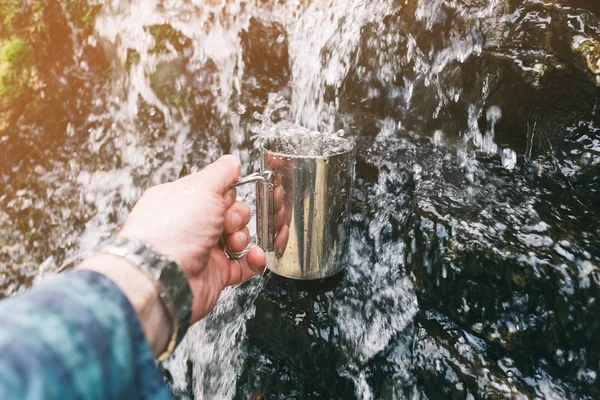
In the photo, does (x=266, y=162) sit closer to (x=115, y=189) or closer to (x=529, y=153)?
(x=529, y=153)

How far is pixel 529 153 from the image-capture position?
2447 millimetres

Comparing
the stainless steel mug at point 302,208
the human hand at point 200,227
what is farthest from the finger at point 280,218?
the human hand at point 200,227

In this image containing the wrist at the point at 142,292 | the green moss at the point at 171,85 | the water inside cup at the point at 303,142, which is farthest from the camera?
the green moss at the point at 171,85

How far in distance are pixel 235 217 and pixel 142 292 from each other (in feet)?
2.33

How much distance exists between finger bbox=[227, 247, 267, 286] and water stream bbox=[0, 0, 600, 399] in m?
0.24

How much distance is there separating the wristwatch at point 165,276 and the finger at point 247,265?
0.60 meters

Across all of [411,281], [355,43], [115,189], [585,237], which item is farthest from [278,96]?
[585,237]

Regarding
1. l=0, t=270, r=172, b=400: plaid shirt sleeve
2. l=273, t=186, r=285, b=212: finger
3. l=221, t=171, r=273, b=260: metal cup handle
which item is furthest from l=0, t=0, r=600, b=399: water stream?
l=0, t=270, r=172, b=400: plaid shirt sleeve

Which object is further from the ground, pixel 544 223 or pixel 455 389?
pixel 544 223

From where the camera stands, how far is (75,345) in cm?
85

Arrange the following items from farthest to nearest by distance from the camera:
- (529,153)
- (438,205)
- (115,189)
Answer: (115,189), (529,153), (438,205)

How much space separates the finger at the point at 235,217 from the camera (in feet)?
5.73

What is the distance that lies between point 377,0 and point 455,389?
250cm

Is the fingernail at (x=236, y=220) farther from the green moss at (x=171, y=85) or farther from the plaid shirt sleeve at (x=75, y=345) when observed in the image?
the green moss at (x=171, y=85)
